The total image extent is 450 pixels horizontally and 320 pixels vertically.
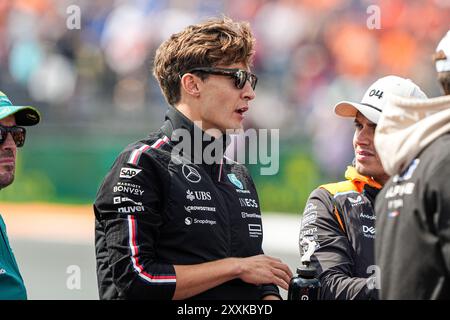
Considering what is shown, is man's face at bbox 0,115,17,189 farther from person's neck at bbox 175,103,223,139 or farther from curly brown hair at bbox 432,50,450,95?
curly brown hair at bbox 432,50,450,95

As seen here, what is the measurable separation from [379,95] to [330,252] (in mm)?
772

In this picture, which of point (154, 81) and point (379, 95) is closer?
point (379, 95)

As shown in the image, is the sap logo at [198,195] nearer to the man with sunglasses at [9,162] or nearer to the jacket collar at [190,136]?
the jacket collar at [190,136]

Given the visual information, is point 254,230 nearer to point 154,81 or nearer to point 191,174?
point 191,174

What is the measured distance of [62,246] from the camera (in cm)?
1155

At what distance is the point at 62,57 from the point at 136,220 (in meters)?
9.82

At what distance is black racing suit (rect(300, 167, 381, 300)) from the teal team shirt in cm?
120

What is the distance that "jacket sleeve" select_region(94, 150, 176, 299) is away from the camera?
3.31 m

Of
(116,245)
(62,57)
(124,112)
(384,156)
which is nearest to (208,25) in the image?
(116,245)

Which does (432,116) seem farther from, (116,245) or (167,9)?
(167,9)

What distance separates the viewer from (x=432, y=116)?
8.23 feet

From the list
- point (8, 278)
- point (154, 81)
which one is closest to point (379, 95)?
point (8, 278)

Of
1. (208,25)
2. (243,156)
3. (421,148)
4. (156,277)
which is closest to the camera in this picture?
(421,148)

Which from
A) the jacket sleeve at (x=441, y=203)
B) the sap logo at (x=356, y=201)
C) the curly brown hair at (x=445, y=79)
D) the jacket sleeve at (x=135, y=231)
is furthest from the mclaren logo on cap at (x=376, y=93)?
the jacket sleeve at (x=441, y=203)
